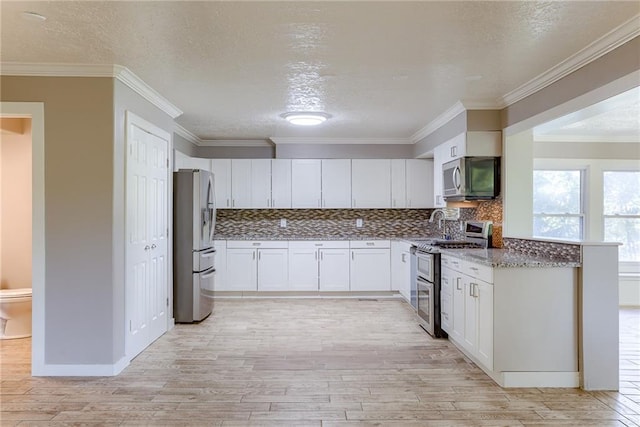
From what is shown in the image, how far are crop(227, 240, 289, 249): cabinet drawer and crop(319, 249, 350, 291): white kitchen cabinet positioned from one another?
594 millimetres

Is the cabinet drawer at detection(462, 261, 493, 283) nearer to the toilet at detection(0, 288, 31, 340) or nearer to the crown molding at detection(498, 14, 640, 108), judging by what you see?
the crown molding at detection(498, 14, 640, 108)

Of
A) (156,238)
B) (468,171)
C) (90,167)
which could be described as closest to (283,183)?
(156,238)

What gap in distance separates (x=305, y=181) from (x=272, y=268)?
143cm

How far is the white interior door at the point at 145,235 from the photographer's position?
351 centimetres

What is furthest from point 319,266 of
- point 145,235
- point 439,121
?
point 145,235

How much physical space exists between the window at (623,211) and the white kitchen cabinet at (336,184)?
369 cm

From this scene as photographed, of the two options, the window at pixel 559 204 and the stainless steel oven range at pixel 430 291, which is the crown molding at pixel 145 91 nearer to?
the stainless steel oven range at pixel 430 291

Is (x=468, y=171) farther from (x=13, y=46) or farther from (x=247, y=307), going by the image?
(x=13, y=46)

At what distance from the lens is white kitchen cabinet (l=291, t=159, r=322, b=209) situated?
6328mm

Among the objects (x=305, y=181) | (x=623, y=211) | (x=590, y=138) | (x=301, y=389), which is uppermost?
(x=590, y=138)

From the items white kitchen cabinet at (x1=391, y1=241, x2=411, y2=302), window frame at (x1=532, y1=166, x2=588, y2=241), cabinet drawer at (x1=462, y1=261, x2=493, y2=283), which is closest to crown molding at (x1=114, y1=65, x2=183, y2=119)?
cabinet drawer at (x1=462, y1=261, x2=493, y2=283)

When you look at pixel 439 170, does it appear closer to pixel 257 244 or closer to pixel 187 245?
pixel 257 244

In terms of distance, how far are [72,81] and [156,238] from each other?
5.27 feet

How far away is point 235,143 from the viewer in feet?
21.3
